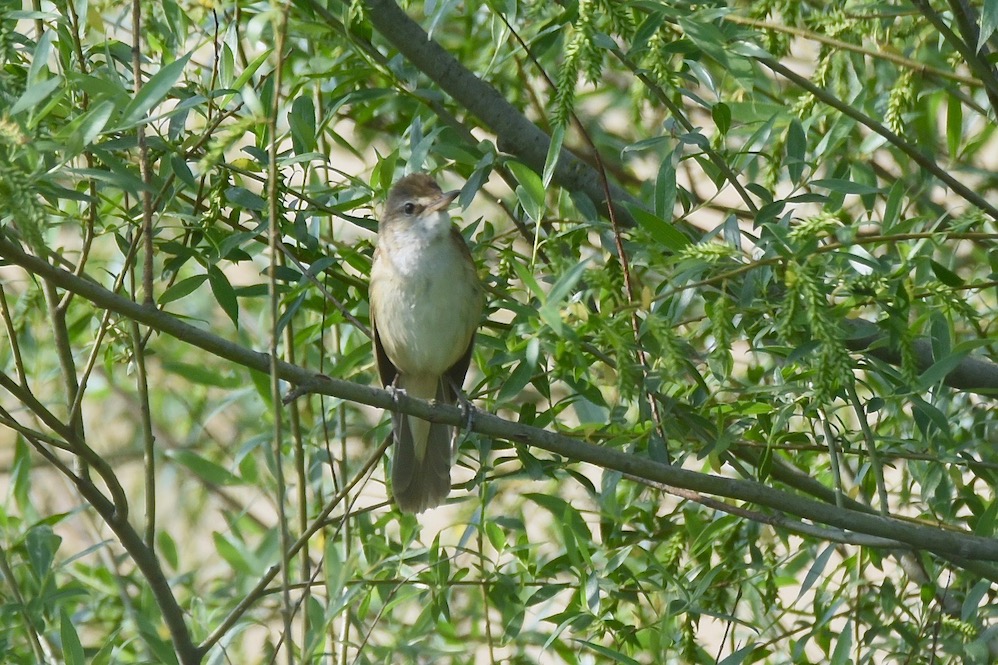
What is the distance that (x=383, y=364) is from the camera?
15.2 feet

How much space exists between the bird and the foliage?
106 mm

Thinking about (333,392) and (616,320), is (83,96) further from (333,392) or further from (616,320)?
(616,320)

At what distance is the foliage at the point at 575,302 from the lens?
2621 millimetres

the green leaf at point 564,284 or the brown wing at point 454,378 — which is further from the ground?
the brown wing at point 454,378

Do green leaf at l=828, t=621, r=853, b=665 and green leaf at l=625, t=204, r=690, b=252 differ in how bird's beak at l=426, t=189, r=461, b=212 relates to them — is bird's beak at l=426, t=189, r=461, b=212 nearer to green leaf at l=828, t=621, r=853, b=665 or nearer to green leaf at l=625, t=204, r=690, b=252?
green leaf at l=625, t=204, r=690, b=252

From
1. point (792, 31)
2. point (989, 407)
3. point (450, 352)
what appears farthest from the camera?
point (450, 352)

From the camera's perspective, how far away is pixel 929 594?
329 cm

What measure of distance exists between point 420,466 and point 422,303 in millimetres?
596

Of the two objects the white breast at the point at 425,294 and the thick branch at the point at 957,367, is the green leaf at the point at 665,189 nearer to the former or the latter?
the thick branch at the point at 957,367

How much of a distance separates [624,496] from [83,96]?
6.95 feet

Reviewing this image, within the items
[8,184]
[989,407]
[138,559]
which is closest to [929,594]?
[989,407]

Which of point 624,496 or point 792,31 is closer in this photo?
point 792,31

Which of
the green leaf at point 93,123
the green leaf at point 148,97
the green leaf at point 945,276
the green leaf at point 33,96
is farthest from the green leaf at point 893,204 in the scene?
the green leaf at point 33,96

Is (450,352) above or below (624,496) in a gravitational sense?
above
